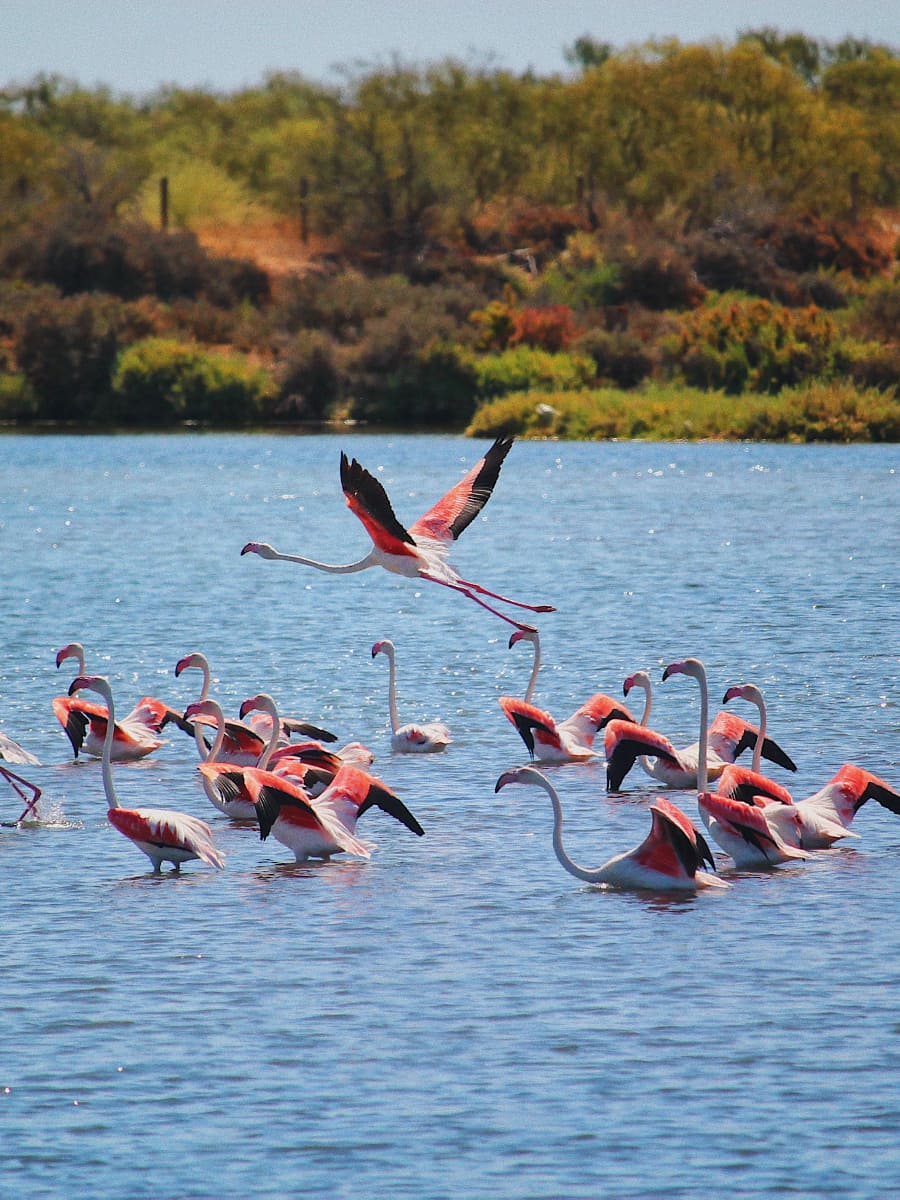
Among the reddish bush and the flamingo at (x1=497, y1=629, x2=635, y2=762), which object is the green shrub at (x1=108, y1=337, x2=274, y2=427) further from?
the flamingo at (x1=497, y1=629, x2=635, y2=762)

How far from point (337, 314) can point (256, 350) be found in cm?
237

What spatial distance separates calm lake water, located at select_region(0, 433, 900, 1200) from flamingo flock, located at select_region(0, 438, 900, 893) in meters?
0.14

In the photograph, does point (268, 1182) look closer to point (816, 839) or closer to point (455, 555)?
point (816, 839)

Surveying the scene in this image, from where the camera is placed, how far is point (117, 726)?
462 inches

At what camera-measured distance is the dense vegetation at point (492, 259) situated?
144 feet

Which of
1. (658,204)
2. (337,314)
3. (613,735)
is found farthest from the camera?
(658,204)

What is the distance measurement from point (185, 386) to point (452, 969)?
4285 cm

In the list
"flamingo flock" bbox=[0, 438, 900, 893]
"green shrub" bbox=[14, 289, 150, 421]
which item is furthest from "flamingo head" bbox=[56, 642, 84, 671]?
"green shrub" bbox=[14, 289, 150, 421]

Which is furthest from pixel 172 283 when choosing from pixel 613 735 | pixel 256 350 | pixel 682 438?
pixel 613 735

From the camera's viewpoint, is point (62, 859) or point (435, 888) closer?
point (435, 888)

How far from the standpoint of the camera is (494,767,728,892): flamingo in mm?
8438

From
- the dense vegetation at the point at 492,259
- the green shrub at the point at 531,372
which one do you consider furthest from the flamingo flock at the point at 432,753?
the green shrub at the point at 531,372

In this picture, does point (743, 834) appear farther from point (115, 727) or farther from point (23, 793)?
point (115, 727)

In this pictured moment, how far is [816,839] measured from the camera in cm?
922
